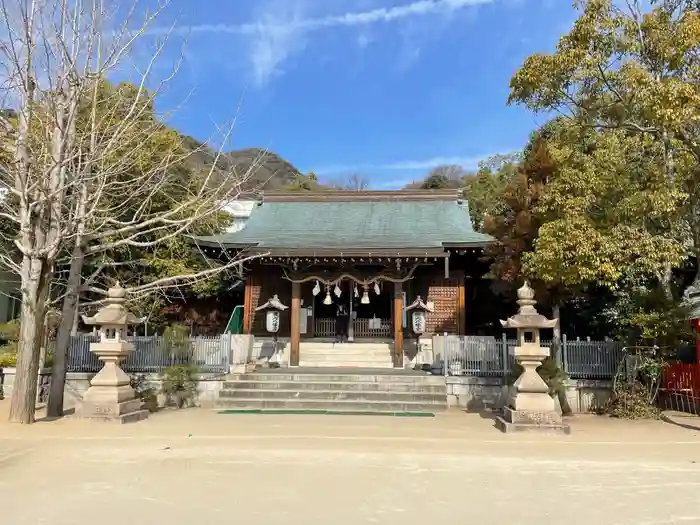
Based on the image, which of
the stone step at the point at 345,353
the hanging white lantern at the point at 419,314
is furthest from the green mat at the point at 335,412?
the stone step at the point at 345,353

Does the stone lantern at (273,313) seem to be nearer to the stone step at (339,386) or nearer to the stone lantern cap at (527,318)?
the stone step at (339,386)

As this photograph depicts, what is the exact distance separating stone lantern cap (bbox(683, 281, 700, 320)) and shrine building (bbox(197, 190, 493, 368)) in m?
5.22

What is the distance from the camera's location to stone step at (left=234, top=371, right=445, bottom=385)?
12.3 meters

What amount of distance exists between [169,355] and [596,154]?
10.9 metres

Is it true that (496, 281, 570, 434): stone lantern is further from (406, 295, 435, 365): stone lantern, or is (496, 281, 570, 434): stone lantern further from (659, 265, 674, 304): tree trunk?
(406, 295, 435, 365): stone lantern

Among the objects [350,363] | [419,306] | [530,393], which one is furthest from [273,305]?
[530,393]

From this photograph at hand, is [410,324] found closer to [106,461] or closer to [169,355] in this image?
[169,355]

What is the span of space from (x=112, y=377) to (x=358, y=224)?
1052cm

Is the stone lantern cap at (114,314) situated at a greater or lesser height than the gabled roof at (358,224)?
lesser

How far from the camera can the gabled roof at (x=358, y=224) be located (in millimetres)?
15250

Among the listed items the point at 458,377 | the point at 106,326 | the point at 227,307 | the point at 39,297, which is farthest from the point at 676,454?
the point at 227,307

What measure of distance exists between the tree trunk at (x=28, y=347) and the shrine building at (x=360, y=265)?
538cm

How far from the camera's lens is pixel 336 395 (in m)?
11.8

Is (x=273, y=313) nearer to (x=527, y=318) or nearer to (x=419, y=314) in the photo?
(x=419, y=314)
